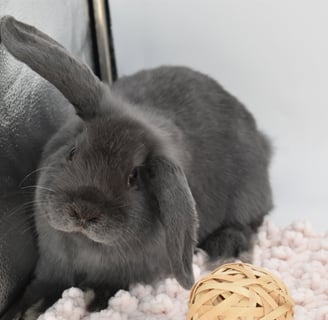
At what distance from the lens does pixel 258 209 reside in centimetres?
186

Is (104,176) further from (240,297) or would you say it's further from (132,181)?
(240,297)

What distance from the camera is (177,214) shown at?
1.31 metres

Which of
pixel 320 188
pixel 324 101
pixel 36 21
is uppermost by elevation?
pixel 36 21

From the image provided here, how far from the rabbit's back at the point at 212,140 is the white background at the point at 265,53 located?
32 cm

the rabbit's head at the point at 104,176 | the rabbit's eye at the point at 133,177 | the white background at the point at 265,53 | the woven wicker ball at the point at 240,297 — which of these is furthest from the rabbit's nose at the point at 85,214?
the white background at the point at 265,53

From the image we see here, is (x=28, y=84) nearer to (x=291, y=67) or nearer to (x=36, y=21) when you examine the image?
(x=36, y=21)

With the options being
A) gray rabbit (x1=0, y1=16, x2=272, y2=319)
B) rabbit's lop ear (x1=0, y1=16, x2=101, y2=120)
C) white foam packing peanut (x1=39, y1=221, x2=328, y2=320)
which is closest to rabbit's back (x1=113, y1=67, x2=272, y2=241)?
gray rabbit (x1=0, y1=16, x2=272, y2=319)

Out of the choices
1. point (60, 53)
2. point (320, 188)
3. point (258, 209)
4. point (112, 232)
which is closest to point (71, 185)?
point (112, 232)

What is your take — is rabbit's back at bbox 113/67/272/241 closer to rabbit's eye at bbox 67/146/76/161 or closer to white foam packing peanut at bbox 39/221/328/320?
white foam packing peanut at bbox 39/221/328/320

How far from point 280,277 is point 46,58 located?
2.57 ft

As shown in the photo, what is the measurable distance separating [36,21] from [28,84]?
0.17m

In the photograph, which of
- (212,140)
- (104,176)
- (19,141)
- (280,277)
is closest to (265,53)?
(212,140)

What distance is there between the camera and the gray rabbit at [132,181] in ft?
4.31

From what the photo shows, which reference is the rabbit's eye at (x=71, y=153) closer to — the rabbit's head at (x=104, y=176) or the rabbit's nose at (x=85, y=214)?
the rabbit's head at (x=104, y=176)
